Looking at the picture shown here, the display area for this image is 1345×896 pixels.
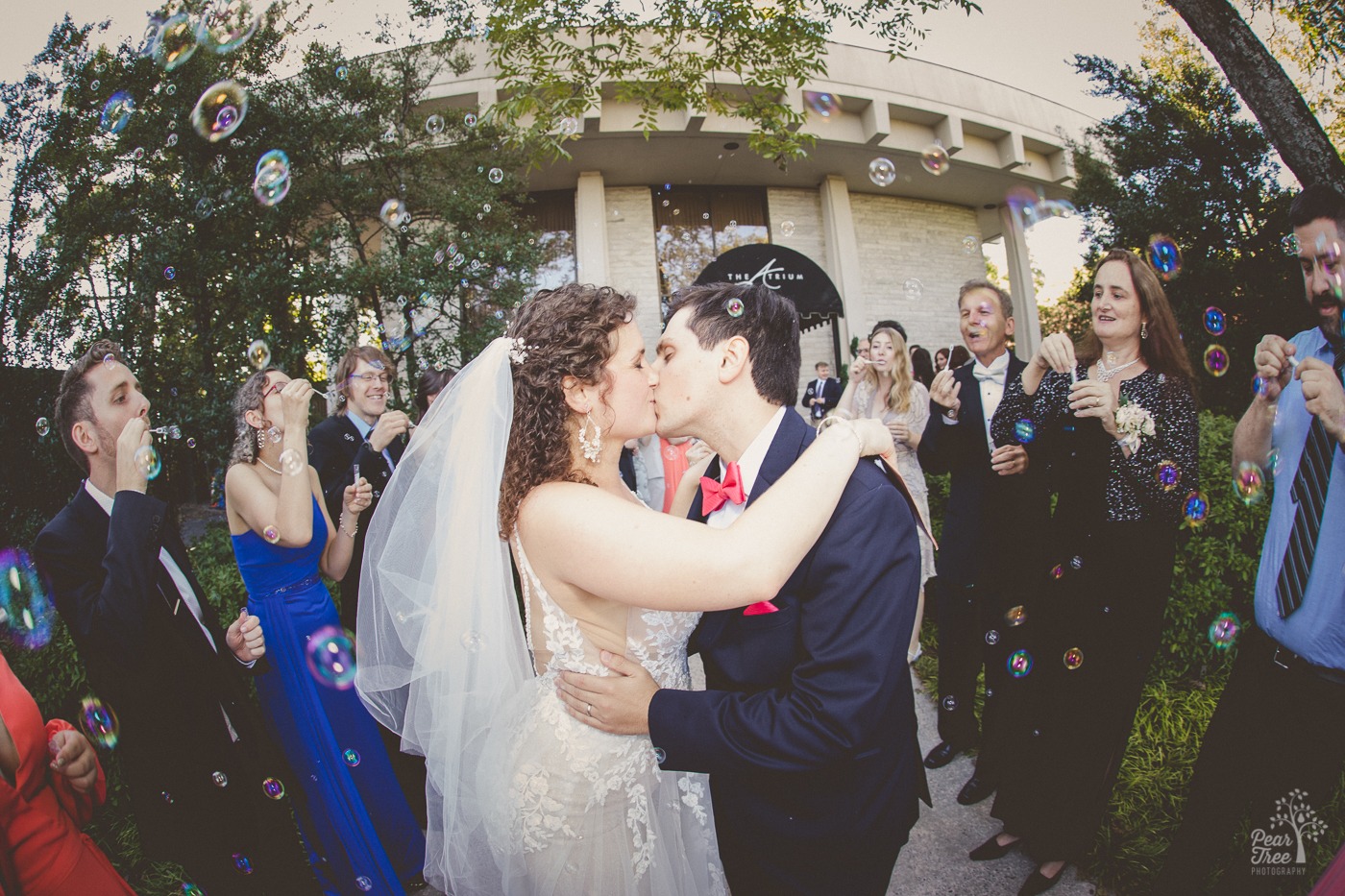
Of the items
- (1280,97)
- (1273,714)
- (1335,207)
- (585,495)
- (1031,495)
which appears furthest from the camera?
(1031,495)

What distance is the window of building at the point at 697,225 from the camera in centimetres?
1435

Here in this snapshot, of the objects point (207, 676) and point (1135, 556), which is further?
point (1135, 556)

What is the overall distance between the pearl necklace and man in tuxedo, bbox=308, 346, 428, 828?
11.9 feet

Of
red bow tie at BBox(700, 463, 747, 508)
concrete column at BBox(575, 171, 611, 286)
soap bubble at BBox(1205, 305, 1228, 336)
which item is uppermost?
concrete column at BBox(575, 171, 611, 286)

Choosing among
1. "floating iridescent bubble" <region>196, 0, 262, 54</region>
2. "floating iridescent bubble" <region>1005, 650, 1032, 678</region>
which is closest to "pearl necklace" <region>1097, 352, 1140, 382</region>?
"floating iridescent bubble" <region>1005, 650, 1032, 678</region>

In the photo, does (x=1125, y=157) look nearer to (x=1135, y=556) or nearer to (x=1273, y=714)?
(x=1135, y=556)

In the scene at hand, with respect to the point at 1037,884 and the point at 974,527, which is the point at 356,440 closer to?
the point at 974,527

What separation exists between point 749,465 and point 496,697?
1083 millimetres

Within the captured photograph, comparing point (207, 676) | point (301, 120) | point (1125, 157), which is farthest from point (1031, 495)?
point (301, 120)

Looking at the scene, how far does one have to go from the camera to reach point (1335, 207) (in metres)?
2.05

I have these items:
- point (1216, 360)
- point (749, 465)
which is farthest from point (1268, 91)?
point (749, 465)

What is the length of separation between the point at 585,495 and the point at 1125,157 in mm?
9067

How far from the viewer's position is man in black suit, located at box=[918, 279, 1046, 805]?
3.52m

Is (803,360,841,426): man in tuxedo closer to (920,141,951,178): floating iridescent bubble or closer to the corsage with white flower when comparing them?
(920,141,951,178): floating iridescent bubble
